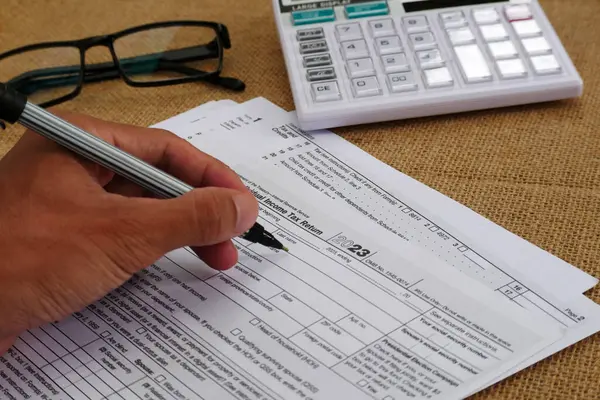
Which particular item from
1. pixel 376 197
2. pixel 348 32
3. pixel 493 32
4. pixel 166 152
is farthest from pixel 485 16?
pixel 166 152

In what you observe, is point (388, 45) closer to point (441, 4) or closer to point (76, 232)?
point (441, 4)

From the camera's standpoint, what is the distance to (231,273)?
53 cm

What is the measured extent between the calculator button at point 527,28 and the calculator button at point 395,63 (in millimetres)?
111

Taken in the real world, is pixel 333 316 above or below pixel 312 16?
below

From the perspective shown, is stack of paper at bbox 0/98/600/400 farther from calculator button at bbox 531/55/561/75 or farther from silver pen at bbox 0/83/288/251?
calculator button at bbox 531/55/561/75

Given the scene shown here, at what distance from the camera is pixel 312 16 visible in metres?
0.73

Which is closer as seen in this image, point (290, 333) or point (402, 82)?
point (290, 333)

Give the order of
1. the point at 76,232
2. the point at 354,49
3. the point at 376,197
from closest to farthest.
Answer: the point at 76,232, the point at 376,197, the point at 354,49

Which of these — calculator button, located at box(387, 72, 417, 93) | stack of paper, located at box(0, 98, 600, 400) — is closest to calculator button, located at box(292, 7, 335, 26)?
calculator button, located at box(387, 72, 417, 93)

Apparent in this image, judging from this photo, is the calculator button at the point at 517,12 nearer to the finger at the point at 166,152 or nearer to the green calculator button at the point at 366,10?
the green calculator button at the point at 366,10

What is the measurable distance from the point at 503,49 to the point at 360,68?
13 centimetres

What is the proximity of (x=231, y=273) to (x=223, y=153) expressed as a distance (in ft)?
0.47

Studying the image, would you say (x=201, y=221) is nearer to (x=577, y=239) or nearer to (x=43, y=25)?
(x=577, y=239)

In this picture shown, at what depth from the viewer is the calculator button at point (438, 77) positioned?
67cm
